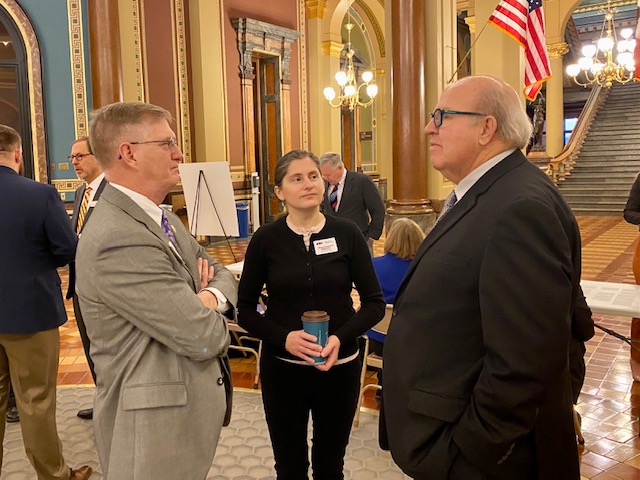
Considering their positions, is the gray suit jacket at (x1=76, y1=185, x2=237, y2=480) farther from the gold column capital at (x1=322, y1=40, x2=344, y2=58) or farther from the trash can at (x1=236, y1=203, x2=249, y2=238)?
the gold column capital at (x1=322, y1=40, x2=344, y2=58)

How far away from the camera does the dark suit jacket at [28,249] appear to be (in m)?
2.46

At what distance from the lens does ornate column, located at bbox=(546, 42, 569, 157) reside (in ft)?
55.8

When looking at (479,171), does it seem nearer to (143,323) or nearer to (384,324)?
(143,323)

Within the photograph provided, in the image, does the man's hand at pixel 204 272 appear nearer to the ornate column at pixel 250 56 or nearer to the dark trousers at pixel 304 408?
the dark trousers at pixel 304 408

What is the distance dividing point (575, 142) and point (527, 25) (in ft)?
44.9

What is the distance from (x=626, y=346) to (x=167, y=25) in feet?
27.9

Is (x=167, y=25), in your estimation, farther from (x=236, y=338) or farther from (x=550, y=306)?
(x=550, y=306)

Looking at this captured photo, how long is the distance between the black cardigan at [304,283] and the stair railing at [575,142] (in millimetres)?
14116

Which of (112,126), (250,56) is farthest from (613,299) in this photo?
(250,56)

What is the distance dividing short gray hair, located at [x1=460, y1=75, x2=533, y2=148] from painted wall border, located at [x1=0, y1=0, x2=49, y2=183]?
324 inches

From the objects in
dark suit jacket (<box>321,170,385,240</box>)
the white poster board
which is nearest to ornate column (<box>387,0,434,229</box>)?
dark suit jacket (<box>321,170,385,240</box>)

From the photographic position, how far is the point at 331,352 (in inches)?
77.2

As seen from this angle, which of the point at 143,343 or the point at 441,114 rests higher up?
the point at 441,114

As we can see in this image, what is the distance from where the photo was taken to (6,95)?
33.2ft
